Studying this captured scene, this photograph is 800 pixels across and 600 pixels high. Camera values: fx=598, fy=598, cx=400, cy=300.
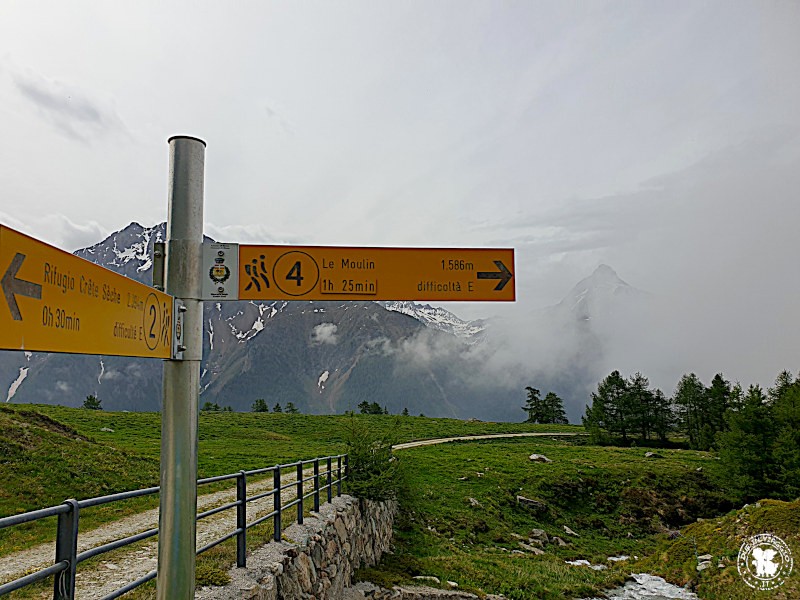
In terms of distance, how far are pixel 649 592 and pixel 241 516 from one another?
12719 millimetres

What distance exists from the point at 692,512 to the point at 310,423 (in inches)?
1252

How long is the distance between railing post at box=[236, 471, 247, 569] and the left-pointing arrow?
16.7 feet

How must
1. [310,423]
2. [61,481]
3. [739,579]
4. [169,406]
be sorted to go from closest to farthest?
[169,406] < [61,481] < [739,579] < [310,423]

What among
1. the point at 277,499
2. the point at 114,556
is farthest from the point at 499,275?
the point at 114,556

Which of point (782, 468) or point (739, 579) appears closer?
point (739, 579)

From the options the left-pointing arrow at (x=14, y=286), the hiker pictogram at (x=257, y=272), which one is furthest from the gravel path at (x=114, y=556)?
the left-pointing arrow at (x=14, y=286)

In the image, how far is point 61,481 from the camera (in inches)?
515

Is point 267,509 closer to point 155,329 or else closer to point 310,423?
point 155,329

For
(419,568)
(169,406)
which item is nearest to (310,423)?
(419,568)

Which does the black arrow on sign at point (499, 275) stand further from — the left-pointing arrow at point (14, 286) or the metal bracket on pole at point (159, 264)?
the left-pointing arrow at point (14, 286)

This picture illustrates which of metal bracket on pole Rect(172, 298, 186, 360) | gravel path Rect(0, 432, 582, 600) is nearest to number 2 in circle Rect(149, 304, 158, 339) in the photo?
metal bracket on pole Rect(172, 298, 186, 360)

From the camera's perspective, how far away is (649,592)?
15.4m

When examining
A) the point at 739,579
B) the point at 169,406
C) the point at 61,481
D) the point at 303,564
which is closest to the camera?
the point at 169,406

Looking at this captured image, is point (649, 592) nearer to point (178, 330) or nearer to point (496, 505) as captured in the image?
point (496, 505)
